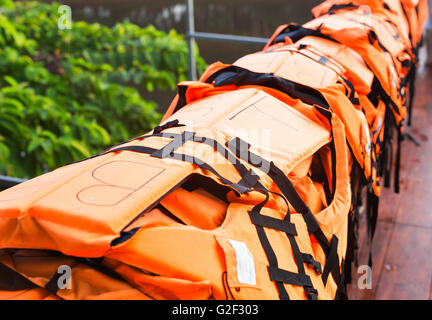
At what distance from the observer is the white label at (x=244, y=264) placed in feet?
2.34

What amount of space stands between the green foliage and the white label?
1694 mm

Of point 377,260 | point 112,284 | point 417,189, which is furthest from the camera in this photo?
point 417,189

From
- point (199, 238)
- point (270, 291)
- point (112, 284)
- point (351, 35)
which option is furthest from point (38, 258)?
point (351, 35)

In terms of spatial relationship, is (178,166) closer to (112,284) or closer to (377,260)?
(112,284)

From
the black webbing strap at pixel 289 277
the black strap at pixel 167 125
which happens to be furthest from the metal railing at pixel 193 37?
the black webbing strap at pixel 289 277

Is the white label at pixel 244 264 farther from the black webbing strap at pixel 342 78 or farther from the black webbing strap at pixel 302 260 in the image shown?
the black webbing strap at pixel 342 78

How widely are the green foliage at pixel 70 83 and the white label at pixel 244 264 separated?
1.69 metres

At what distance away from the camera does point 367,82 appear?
146 centimetres

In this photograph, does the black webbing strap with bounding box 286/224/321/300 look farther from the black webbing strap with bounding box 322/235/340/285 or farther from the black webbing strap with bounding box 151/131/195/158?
the black webbing strap with bounding box 151/131/195/158

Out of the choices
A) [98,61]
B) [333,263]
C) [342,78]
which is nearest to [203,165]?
[333,263]

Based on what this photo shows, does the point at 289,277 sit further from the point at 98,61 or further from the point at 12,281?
the point at 98,61

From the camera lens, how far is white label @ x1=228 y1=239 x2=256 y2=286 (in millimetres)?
713

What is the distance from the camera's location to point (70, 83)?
9.68 feet

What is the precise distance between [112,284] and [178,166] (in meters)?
0.22
